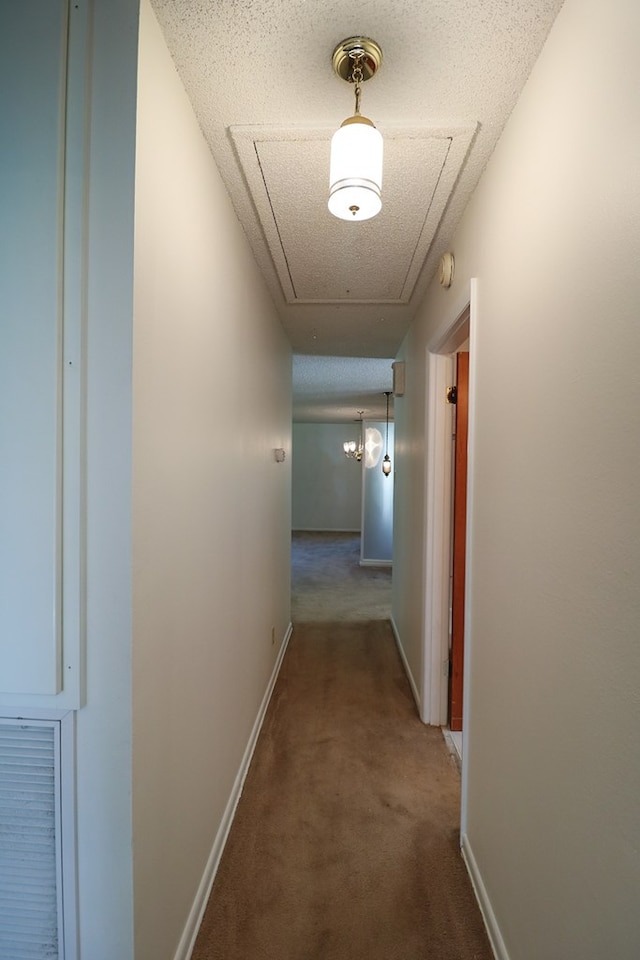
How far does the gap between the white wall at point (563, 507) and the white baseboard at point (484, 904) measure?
24 mm

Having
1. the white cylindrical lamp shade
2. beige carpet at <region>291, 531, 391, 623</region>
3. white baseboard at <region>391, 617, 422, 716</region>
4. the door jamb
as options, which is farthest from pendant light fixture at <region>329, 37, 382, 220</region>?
beige carpet at <region>291, 531, 391, 623</region>

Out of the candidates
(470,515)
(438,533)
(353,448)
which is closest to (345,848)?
(470,515)

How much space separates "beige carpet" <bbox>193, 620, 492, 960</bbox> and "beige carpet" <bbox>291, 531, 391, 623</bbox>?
1.83 meters

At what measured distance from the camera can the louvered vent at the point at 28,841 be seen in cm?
99

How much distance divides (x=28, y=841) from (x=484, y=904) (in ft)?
4.48

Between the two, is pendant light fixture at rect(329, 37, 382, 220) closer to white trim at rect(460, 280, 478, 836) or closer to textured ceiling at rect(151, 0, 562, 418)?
textured ceiling at rect(151, 0, 562, 418)

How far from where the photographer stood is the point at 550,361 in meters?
1.03

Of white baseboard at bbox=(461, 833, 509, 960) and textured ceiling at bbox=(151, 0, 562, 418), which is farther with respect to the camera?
white baseboard at bbox=(461, 833, 509, 960)

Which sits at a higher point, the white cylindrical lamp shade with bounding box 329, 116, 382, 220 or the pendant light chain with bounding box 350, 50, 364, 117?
the pendant light chain with bounding box 350, 50, 364, 117

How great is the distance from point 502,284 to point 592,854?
1.40 meters

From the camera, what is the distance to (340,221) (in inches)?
72.9

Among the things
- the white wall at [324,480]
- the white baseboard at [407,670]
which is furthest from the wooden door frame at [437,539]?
the white wall at [324,480]

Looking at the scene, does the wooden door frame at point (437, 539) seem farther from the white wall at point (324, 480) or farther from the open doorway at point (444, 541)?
the white wall at point (324, 480)

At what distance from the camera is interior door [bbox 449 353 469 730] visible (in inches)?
97.0
